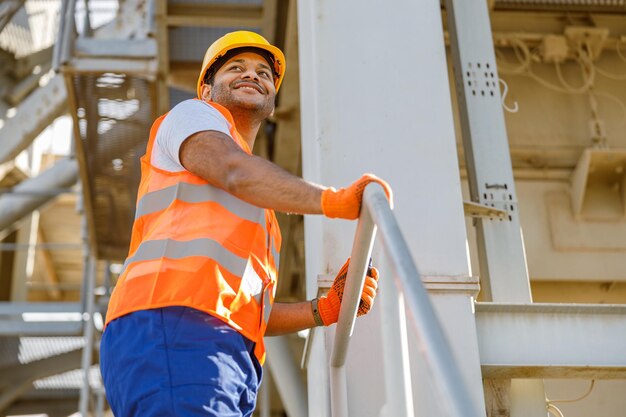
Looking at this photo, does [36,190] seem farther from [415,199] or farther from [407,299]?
[407,299]

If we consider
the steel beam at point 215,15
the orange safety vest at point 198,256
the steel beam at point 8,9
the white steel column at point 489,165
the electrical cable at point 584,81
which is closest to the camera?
the orange safety vest at point 198,256

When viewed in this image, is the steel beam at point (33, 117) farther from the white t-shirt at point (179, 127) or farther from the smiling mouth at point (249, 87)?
the white t-shirt at point (179, 127)

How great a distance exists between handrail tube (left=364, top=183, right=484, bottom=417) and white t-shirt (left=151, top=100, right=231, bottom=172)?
0.66 meters

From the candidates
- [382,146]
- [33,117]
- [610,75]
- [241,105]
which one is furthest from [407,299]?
[33,117]

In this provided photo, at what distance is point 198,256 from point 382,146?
47.1 inches

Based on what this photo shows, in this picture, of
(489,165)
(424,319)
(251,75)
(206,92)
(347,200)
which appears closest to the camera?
(424,319)

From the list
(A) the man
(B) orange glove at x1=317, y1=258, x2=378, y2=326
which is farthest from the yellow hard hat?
(B) orange glove at x1=317, y1=258, x2=378, y2=326

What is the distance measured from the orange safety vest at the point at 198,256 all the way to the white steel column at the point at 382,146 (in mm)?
574

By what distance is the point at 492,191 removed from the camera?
12.1 feet

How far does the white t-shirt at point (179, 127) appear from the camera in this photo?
92.3 inches

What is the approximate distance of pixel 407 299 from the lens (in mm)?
1575

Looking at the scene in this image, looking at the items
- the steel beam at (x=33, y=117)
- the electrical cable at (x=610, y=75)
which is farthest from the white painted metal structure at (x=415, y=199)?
the steel beam at (x=33, y=117)

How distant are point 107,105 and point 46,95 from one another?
1720mm

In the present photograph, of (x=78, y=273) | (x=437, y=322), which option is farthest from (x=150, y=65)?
(x=78, y=273)
